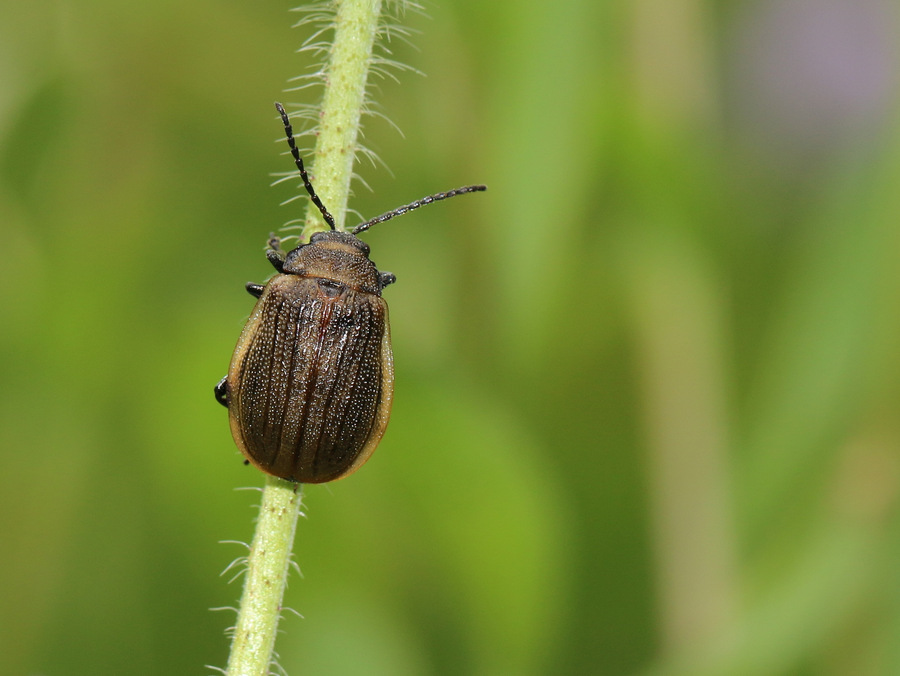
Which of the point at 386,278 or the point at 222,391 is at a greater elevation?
the point at 386,278

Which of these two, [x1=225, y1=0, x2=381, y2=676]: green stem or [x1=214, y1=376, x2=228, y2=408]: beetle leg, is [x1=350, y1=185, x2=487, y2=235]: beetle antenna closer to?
[x1=214, y1=376, x2=228, y2=408]: beetle leg

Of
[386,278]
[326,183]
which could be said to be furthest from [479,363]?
[326,183]

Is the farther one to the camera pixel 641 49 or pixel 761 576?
pixel 641 49

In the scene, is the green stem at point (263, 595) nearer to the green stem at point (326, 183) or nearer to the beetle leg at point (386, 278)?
the green stem at point (326, 183)

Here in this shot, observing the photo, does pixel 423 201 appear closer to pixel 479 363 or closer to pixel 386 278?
pixel 386 278

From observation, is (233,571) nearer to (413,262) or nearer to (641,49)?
(413,262)

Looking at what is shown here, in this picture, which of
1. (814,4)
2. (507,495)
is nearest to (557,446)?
(507,495)

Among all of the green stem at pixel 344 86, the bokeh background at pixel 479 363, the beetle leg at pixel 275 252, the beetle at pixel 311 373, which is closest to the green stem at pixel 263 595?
the green stem at pixel 344 86
